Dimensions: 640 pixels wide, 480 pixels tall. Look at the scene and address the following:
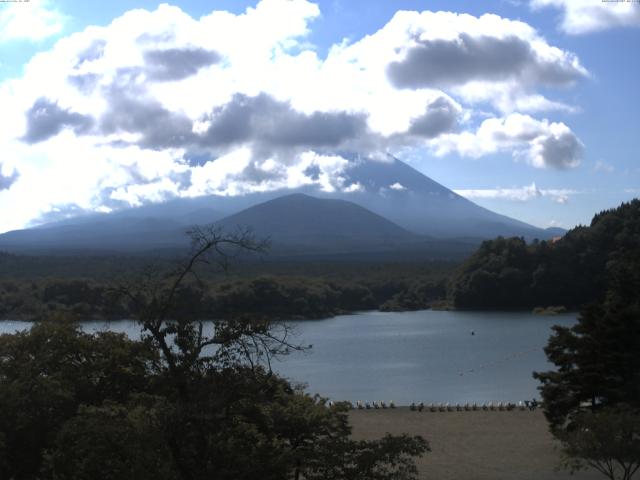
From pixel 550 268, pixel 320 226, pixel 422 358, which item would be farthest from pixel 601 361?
pixel 320 226

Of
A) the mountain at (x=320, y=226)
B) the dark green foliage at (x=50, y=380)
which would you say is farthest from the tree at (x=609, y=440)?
the mountain at (x=320, y=226)

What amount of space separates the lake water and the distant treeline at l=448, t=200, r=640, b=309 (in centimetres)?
414

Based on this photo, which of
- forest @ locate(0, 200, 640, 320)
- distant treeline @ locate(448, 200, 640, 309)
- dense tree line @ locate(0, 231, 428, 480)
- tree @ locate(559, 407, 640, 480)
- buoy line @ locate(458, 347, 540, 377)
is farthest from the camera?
distant treeline @ locate(448, 200, 640, 309)

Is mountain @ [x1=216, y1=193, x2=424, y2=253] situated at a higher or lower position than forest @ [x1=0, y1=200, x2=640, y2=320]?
higher

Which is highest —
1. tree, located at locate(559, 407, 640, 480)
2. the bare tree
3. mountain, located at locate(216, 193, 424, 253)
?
mountain, located at locate(216, 193, 424, 253)

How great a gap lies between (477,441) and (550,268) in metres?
32.3

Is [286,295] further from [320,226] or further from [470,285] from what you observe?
[320,226]

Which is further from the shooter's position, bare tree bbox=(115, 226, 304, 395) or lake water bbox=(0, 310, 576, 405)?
lake water bbox=(0, 310, 576, 405)

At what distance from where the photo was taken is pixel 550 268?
44.6 meters

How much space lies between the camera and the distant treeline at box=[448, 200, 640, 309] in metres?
44.2

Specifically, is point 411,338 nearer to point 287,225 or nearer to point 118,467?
point 118,467

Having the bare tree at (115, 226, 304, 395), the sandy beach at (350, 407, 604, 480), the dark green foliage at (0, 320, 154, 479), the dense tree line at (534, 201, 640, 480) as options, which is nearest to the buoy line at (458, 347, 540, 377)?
the sandy beach at (350, 407, 604, 480)

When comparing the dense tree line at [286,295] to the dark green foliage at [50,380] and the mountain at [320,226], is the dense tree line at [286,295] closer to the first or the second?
the dark green foliage at [50,380]

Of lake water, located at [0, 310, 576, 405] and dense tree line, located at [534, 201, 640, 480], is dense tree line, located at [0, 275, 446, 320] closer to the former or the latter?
lake water, located at [0, 310, 576, 405]
